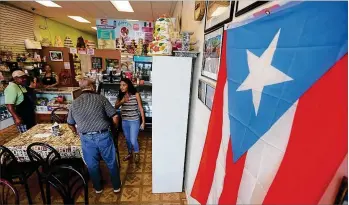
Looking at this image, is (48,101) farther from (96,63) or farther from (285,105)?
(285,105)

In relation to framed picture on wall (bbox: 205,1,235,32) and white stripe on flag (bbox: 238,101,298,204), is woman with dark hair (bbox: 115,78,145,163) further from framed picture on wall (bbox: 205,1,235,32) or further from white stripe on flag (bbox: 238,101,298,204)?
white stripe on flag (bbox: 238,101,298,204)

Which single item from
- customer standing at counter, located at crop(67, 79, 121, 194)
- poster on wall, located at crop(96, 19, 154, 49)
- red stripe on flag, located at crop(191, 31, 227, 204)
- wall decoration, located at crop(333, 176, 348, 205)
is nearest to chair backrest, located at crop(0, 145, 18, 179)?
customer standing at counter, located at crop(67, 79, 121, 194)

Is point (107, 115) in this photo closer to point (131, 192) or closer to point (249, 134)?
point (131, 192)

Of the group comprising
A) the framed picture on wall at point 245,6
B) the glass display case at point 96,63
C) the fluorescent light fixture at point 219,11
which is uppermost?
the fluorescent light fixture at point 219,11

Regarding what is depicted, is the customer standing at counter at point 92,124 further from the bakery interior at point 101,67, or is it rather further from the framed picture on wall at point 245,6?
the framed picture on wall at point 245,6

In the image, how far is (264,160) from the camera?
0.75 m

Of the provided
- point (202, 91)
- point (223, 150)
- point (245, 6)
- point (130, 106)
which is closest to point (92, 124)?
point (130, 106)

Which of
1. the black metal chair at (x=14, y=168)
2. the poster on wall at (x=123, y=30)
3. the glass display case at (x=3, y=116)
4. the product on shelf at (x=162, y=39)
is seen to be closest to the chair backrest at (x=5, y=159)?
the black metal chair at (x=14, y=168)

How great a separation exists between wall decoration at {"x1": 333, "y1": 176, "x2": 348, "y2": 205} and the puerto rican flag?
0.05 metres

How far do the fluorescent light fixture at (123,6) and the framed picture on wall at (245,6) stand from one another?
428 cm

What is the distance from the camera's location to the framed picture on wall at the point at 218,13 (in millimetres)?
1261

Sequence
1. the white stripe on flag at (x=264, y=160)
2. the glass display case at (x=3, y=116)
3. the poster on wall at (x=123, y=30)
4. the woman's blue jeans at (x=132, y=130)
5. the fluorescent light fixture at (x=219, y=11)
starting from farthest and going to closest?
1. the poster on wall at (x=123, y=30)
2. the glass display case at (x=3, y=116)
3. the woman's blue jeans at (x=132, y=130)
4. the fluorescent light fixture at (x=219, y=11)
5. the white stripe on flag at (x=264, y=160)

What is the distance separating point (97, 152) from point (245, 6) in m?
2.09

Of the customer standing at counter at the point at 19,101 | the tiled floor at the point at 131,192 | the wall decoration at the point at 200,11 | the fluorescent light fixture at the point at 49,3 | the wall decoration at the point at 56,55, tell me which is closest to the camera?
the wall decoration at the point at 200,11
